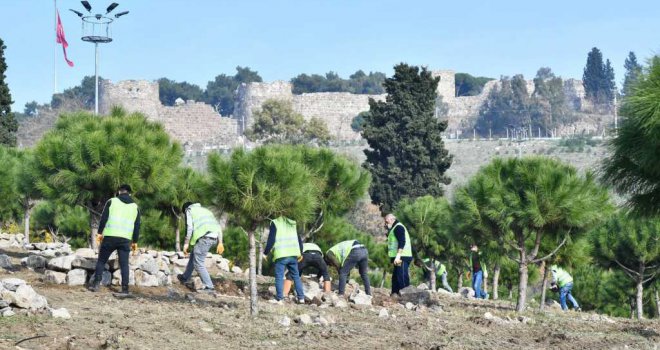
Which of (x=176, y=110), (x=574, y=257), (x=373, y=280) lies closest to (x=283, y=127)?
(x=176, y=110)

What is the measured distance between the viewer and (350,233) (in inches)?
1288

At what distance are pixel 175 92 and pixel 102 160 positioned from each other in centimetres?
13545

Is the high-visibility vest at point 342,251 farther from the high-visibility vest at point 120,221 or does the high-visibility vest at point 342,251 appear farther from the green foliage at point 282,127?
the green foliage at point 282,127

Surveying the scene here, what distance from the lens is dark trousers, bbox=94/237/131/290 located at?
1531 centimetres

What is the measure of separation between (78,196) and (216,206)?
527cm

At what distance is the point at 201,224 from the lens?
16469 millimetres

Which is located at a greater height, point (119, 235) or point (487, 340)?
point (119, 235)

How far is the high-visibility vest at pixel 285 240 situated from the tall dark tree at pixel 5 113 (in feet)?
86.6

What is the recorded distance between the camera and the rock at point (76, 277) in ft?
52.2

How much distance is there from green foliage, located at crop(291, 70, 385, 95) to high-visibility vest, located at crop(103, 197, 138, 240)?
122882mm

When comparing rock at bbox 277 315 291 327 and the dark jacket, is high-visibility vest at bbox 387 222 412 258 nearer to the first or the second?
the dark jacket

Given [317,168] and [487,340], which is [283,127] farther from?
[487,340]

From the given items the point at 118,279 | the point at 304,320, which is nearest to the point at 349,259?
the point at 118,279

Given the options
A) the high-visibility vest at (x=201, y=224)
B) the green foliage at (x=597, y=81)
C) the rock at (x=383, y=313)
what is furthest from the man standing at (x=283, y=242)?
the green foliage at (x=597, y=81)
